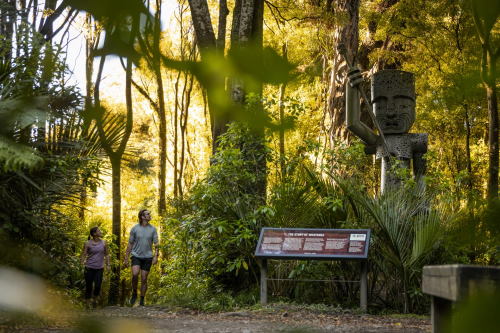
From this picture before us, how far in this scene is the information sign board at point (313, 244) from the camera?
6.86 metres

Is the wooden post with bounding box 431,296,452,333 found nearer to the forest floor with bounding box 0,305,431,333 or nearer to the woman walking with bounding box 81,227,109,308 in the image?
the forest floor with bounding box 0,305,431,333

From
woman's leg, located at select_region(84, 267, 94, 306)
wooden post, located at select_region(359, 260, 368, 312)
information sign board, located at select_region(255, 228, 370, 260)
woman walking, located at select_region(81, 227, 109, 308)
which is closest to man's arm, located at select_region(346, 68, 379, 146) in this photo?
information sign board, located at select_region(255, 228, 370, 260)

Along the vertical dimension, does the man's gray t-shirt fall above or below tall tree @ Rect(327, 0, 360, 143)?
below

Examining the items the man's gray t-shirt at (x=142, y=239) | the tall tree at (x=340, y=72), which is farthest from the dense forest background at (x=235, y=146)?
the man's gray t-shirt at (x=142, y=239)

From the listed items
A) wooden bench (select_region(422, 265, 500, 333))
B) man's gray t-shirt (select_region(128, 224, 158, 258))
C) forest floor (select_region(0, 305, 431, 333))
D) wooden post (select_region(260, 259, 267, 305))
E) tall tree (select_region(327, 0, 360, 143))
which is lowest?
forest floor (select_region(0, 305, 431, 333))

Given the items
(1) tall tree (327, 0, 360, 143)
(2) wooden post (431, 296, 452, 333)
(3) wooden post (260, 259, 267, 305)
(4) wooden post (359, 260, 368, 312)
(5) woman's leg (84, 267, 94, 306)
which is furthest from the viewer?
(1) tall tree (327, 0, 360, 143)

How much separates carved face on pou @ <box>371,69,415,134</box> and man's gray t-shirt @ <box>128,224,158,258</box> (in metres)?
3.47

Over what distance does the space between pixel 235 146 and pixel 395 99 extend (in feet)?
7.38

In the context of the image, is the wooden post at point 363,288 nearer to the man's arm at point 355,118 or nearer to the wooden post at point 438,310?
the man's arm at point 355,118

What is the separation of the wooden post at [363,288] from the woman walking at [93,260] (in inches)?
131

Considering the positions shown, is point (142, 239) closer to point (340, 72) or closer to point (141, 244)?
point (141, 244)

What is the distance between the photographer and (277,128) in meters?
0.74

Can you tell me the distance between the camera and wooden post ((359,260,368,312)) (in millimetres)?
6809

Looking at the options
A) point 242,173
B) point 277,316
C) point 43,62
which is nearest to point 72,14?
point 43,62
